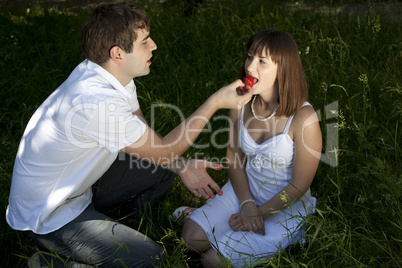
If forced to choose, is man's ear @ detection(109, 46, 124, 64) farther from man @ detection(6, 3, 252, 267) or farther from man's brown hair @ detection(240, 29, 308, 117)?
man's brown hair @ detection(240, 29, 308, 117)

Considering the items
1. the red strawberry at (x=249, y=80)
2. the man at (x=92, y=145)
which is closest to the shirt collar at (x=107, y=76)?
the man at (x=92, y=145)

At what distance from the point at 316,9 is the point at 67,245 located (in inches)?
154

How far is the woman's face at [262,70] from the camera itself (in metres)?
2.70

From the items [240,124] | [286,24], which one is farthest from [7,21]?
[240,124]

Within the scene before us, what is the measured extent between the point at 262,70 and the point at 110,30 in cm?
88

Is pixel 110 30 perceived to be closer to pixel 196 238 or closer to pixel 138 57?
pixel 138 57

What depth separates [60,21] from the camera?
216 inches

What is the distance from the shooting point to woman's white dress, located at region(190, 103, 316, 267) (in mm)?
2588

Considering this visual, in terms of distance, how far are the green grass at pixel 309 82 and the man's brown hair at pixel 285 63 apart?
7.7 inches

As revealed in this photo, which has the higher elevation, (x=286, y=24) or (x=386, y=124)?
(x=286, y=24)

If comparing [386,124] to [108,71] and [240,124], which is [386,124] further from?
[108,71]

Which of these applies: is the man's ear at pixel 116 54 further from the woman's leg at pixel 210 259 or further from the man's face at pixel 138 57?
the woman's leg at pixel 210 259

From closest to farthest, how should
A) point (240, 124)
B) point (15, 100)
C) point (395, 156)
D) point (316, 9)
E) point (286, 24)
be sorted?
1. point (240, 124)
2. point (395, 156)
3. point (15, 100)
4. point (286, 24)
5. point (316, 9)

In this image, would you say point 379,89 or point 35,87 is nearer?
point 379,89
